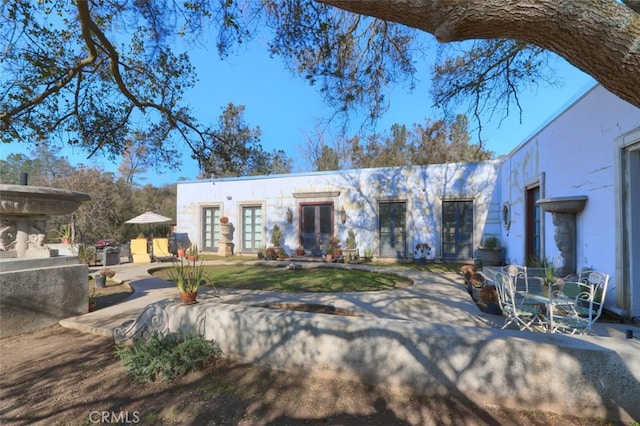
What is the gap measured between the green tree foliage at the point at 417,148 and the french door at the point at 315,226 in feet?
32.0

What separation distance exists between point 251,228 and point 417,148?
13.3m

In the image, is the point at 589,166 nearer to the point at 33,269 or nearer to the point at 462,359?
the point at 462,359


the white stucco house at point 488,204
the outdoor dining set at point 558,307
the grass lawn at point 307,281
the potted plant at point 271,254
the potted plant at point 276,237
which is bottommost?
the grass lawn at point 307,281

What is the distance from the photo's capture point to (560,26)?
1.40m

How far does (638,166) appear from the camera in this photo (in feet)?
12.6

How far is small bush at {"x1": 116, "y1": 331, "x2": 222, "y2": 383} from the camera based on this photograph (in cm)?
257

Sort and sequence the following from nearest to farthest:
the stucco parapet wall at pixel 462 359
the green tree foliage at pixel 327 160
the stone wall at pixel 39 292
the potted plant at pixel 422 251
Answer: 1. the stucco parapet wall at pixel 462 359
2. the stone wall at pixel 39 292
3. the potted plant at pixel 422 251
4. the green tree foliage at pixel 327 160

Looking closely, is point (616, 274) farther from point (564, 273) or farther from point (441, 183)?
point (441, 183)

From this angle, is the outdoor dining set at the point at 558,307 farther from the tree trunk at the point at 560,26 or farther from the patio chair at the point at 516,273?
the tree trunk at the point at 560,26

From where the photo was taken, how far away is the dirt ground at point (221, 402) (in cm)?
202

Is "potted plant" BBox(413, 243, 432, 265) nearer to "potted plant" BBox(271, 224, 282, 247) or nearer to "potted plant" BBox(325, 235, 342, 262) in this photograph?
"potted plant" BBox(325, 235, 342, 262)

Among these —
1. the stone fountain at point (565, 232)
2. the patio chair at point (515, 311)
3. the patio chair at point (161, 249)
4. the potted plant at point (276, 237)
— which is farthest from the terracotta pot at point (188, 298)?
the patio chair at point (161, 249)

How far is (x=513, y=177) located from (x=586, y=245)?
14.0 feet

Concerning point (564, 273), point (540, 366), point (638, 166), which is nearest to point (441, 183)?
point (564, 273)
